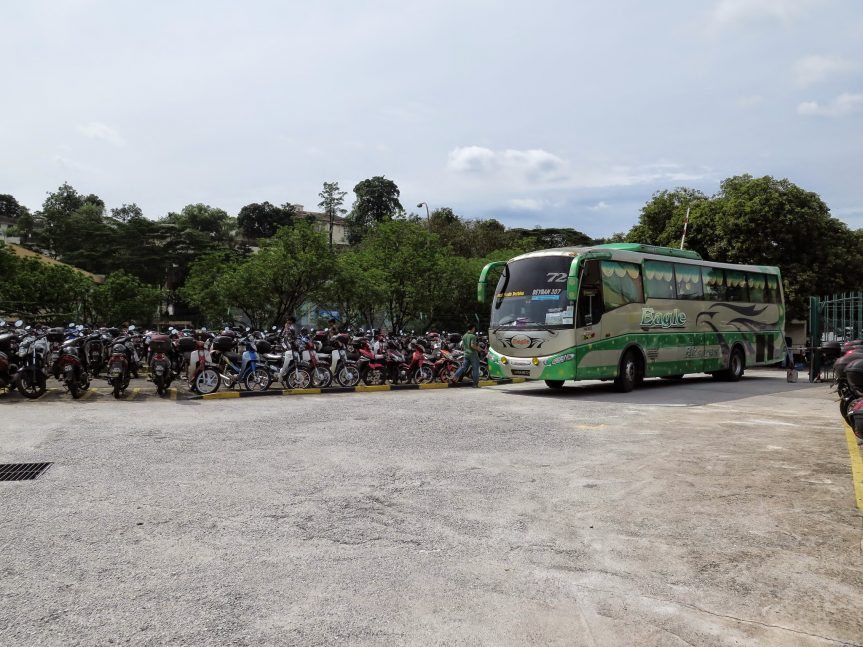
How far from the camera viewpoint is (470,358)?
16875 mm

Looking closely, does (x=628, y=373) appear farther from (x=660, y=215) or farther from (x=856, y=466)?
(x=660, y=215)

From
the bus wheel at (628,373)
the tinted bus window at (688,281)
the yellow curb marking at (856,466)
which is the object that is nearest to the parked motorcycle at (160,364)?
the bus wheel at (628,373)

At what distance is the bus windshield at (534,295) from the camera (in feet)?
48.0

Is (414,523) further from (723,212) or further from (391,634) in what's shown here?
(723,212)

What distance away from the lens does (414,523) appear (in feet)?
16.3

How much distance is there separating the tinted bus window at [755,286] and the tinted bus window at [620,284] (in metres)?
5.94

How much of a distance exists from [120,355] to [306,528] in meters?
9.22

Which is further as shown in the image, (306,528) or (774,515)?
(774,515)

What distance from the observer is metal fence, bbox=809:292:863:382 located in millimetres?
17359

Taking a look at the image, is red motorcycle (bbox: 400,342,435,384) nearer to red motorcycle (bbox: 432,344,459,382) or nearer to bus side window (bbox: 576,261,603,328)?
red motorcycle (bbox: 432,344,459,382)

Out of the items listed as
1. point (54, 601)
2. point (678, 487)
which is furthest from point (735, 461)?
point (54, 601)

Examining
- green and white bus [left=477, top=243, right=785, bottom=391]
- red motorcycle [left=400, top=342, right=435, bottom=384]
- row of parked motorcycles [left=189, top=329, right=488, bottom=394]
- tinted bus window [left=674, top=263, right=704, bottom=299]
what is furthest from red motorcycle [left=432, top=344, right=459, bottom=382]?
tinted bus window [left=674, top=263, right=704, bottom=299]

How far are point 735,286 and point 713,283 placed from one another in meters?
1.30

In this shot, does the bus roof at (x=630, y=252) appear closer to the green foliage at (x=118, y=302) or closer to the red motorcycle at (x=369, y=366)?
the red motorcycle at (x=369, y=366)
